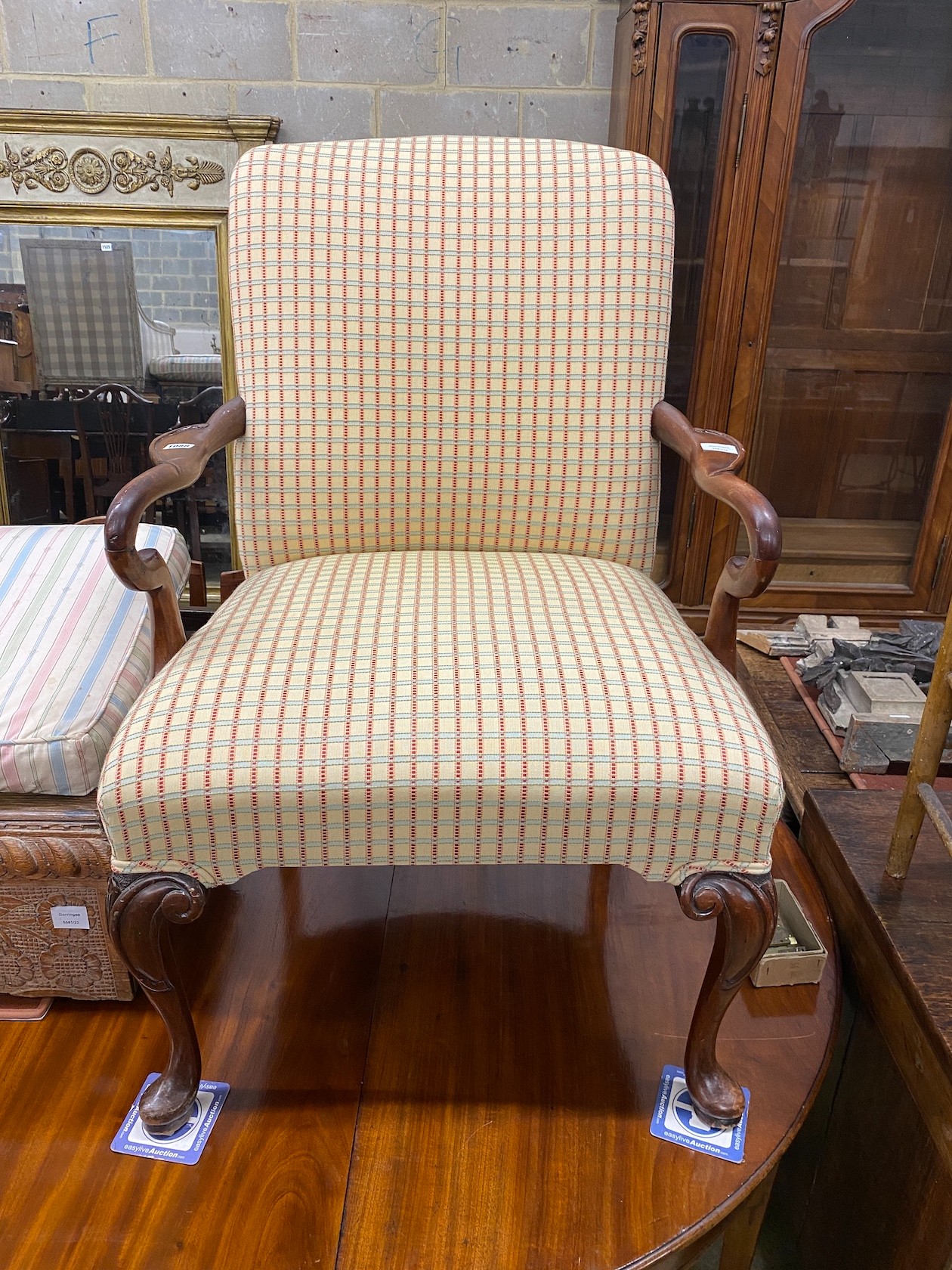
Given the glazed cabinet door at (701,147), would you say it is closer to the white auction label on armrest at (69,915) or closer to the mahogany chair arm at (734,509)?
the mahogany chair arm at (734,509)

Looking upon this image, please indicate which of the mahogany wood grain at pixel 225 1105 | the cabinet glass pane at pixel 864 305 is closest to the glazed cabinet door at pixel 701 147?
the cabinet glass pane at pixel 864 305

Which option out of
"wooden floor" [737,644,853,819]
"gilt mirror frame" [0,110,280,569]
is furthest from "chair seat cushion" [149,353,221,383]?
"wooden floor" [737,644,853,819]

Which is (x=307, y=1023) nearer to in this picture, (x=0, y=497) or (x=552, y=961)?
(x=552, y=961)

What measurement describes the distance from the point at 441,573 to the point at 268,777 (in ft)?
1.30

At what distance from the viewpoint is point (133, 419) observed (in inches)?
91.4

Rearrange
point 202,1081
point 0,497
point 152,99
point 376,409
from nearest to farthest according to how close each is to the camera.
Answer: point 202,1081
point 376,409
point 152,99
point 0,497

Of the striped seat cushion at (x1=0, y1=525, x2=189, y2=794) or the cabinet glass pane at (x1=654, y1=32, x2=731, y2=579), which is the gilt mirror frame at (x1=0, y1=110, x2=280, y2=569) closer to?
the cabinet glass pane at (x1=654, y1=32, x2=731, y2=579)

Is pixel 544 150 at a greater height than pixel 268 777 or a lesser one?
greater

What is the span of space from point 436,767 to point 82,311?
74.2 inches

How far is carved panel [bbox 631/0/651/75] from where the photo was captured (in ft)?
5.41

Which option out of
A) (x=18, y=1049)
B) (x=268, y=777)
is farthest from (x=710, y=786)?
(x=18, y=1049)

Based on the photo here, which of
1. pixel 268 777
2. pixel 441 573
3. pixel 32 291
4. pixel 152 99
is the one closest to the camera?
pixel 268 777

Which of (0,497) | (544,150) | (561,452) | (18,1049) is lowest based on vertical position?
(18,1049)

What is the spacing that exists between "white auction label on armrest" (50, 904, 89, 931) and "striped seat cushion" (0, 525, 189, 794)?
0.42 feet
